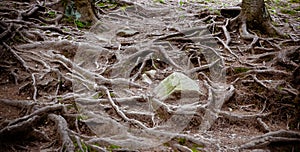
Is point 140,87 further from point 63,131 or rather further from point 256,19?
point 256,19

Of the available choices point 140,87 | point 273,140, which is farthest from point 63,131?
point 273,140

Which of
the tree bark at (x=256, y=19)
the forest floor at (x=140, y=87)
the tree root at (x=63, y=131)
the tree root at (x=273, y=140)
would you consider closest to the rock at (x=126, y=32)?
the forest floor at (x=140, y=87)

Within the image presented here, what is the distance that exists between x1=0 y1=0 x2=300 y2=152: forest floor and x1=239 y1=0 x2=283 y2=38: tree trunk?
0.79 ft

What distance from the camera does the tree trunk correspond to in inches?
261

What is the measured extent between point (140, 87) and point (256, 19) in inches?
136

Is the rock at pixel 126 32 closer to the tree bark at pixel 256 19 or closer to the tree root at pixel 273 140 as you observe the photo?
the tree bark at pixel 256 19

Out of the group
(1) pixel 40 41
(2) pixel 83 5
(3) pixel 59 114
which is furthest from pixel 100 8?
(3) pixel 59 114

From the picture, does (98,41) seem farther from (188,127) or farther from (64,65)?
(188,127)

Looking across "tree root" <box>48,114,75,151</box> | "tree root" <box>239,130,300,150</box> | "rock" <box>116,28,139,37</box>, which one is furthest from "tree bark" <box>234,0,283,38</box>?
"tree root" <box>48,114,75,151</box>

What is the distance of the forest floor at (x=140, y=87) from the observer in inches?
132

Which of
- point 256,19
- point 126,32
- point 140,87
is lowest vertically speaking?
point 140,87

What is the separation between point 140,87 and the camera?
4.77 metres

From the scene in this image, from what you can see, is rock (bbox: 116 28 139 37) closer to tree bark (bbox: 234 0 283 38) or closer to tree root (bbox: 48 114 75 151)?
tree bark (bbox: 234 0 283 38)

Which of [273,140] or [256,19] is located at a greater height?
Answer: [256,19]
